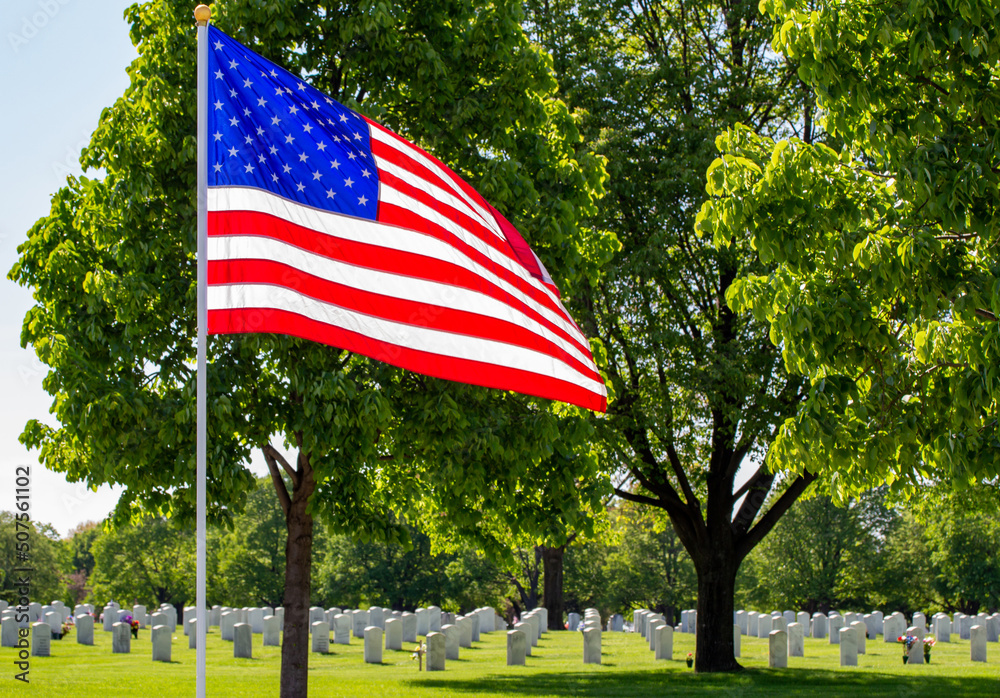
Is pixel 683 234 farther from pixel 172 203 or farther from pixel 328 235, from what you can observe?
pixel 328 235

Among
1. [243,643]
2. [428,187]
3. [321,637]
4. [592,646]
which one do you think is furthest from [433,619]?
[428,187]

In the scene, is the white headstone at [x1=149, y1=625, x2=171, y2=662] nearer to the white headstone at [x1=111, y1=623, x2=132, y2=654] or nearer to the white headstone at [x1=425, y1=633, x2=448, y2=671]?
the white headstone at [x1=111, y1=623, x2=132, y2=654]

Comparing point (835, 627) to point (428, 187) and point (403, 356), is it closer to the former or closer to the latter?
point (428, 187)

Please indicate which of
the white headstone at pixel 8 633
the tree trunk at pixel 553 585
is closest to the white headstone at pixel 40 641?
the white headstone at pixel 8 633

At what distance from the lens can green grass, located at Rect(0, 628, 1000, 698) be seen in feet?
49.7

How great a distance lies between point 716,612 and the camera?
19.0 meters

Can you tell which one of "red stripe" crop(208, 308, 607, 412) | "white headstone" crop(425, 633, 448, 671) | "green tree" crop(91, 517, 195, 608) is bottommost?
"green tree" crop(91, 517, 195, 608)

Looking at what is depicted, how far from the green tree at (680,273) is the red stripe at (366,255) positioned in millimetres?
Result: 9339

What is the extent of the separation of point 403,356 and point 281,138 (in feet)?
5.82

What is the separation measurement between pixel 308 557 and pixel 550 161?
6593 mm

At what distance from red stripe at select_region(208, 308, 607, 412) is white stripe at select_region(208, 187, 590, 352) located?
69cm

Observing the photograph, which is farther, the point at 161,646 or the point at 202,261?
the point at 161,646

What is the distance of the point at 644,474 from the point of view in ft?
61.5

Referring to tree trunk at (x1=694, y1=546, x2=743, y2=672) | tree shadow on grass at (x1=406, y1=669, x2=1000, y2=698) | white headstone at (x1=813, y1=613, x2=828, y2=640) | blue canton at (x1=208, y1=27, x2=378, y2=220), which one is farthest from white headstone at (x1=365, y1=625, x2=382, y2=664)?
white headstone at (x1=813, y1=613, x2=828, y2=640)
